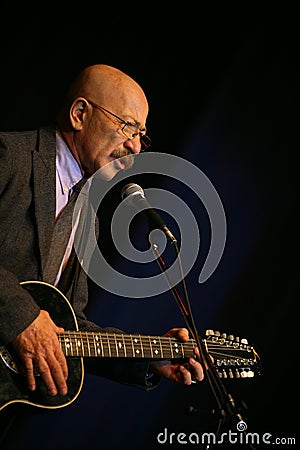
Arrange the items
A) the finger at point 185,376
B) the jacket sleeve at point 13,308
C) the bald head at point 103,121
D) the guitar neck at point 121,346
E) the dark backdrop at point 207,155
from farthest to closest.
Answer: the dark backdrop at point 207,155 < the bald head at point 103,121 < the finger at point 185,376 < the guitar neck at point 121,346 < the jacket sleeve at point 13,308

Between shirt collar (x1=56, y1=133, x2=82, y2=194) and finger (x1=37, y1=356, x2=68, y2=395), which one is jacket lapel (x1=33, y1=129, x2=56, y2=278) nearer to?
shirt collar (x1=56, y1=133, x2=82, y2=194)

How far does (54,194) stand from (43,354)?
0.64 metres

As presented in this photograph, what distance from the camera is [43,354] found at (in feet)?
5.70

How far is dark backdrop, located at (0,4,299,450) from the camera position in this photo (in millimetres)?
2818

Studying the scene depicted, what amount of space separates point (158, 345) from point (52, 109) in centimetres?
133

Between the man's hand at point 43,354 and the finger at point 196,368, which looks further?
the finger at point 196,368

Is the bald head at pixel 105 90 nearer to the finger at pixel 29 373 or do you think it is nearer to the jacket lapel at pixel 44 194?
the jacket lapel at pixel 44 194

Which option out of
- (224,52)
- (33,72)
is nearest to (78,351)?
(33,72)

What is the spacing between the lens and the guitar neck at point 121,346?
1896mm

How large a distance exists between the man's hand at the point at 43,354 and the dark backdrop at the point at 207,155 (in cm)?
113

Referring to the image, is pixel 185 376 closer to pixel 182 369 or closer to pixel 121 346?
pixel 182 369

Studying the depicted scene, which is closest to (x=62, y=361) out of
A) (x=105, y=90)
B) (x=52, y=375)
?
(x=52, y=375)
